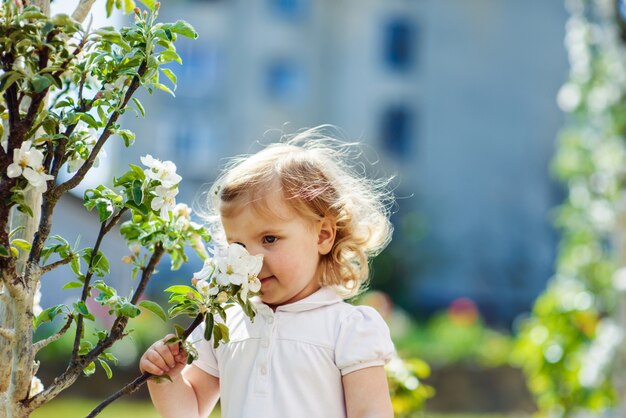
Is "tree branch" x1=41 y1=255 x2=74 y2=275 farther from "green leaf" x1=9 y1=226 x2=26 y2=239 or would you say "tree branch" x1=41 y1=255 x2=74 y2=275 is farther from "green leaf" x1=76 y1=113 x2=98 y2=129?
"green leaf" x1=76 y1=113 x2=98 y2=129

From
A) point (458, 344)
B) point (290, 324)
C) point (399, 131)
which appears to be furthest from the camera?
point (399, 131)

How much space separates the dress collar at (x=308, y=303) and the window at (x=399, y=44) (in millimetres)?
19060

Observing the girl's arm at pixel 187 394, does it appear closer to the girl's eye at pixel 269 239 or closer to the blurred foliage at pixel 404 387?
the girl's eye at pixel 269 239

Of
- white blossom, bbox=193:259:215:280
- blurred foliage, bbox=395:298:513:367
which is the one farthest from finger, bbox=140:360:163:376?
blurred foliage, bbox=395:298:513:367

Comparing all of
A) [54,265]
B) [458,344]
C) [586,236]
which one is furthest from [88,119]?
[458,344]

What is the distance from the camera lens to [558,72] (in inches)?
804

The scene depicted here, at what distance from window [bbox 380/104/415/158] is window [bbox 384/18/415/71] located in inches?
35.2

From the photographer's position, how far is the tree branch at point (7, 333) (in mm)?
1721

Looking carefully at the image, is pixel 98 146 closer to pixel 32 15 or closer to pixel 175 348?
pixel 32 15

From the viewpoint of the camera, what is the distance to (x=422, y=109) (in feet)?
67.9

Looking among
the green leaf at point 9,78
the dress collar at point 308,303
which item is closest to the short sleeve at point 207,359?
the dress collar at point 308,303

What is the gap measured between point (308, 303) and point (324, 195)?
25 centimetres

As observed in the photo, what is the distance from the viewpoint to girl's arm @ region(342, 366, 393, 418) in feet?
6.41

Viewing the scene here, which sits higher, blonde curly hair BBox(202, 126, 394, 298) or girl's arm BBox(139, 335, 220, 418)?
blonde curly hair BBox(202, 126, 394, 298)
